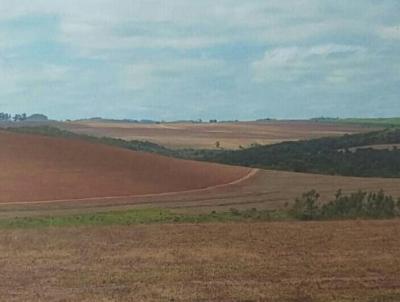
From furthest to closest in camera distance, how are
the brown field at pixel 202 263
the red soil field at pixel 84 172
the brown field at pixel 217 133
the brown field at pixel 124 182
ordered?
the brown field at pixel 217 133 → the red soil field at pixel 84 172 → the brown field at pixel 124 182 → the brown field at pixel 202 263

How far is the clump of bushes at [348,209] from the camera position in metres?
34.4

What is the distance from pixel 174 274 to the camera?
717 inches

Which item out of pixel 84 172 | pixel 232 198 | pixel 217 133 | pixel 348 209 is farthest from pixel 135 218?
pixel 217 133

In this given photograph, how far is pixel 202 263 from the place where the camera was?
2002cm

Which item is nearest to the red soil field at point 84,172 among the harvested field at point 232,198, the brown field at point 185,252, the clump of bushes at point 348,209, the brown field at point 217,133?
the brown field at point 185,252

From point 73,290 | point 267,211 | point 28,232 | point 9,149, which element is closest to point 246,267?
point 73,290

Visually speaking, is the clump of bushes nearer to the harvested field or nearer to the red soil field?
the harvested field

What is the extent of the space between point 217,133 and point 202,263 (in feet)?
332

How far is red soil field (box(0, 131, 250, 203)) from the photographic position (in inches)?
1762

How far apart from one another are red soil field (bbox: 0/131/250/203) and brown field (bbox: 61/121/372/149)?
42868mm

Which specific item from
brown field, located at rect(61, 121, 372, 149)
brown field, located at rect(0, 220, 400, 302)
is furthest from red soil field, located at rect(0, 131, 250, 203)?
brown field, located at rect(61, 121, 372, 149)

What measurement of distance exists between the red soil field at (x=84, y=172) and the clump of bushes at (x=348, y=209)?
1331cm

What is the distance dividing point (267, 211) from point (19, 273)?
19635mm

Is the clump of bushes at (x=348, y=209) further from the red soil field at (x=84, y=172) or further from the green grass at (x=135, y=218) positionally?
the red soil field at (x=84, y=172)
